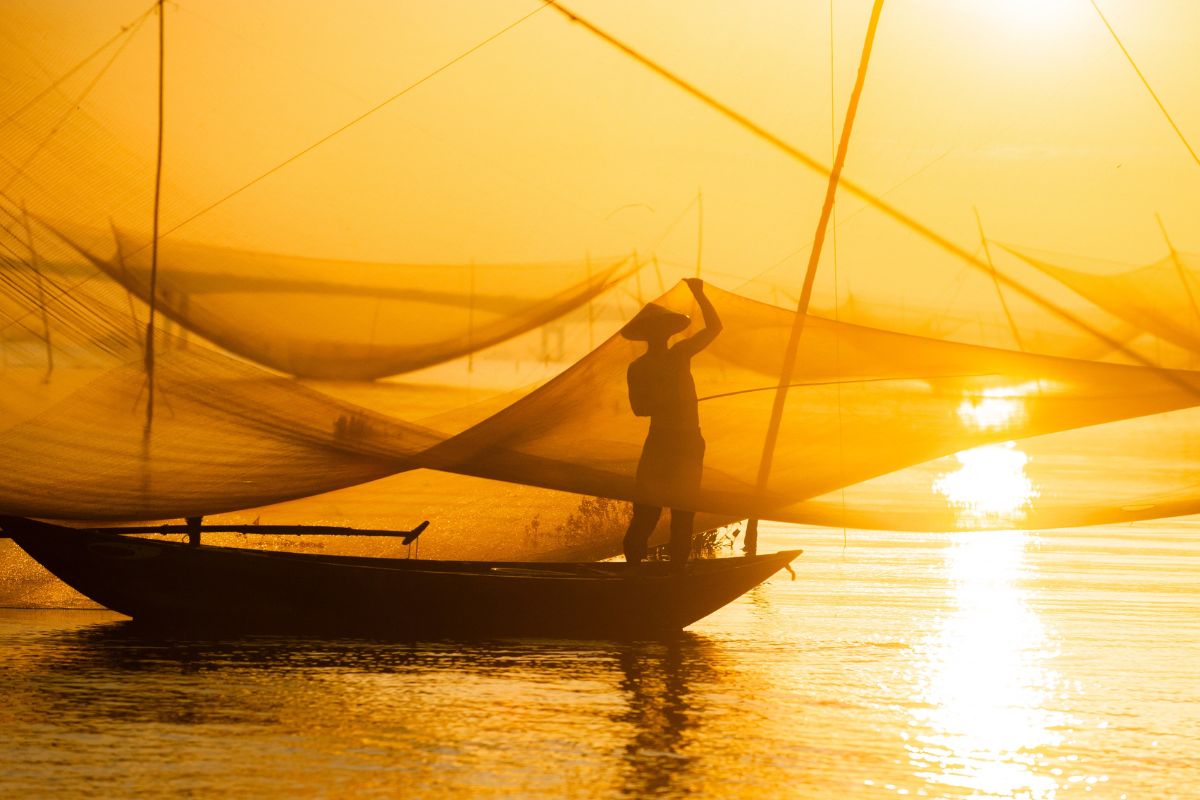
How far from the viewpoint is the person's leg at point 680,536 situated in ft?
38.4

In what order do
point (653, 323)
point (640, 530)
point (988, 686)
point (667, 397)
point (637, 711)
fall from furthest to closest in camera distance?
point (640, 530), point (653, 323), point (667, 397), point (988, 686), point (637, 711)

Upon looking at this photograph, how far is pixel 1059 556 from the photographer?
21.4 meters

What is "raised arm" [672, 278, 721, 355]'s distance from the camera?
1094 cm

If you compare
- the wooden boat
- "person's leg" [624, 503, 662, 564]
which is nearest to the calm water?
the wooden boat

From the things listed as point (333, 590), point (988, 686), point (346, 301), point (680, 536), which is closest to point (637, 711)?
point (988, 686)

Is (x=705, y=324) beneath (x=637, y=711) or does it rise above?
above

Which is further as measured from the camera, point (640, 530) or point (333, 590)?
point (640, 530)

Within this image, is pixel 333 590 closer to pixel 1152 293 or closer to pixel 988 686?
pixel 988 686

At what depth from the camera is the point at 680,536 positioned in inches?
462

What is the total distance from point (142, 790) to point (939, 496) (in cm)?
610

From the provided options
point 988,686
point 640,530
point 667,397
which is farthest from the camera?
point 640,530

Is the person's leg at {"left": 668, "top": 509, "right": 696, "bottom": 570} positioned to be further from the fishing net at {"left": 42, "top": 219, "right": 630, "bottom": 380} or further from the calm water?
the fishing net at {"left": 42, "top": 219, "right": 630, "bottom": 380}

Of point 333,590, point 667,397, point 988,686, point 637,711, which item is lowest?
point 637,711

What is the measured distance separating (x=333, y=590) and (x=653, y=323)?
282 centimetres
